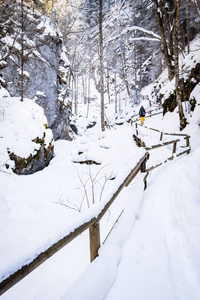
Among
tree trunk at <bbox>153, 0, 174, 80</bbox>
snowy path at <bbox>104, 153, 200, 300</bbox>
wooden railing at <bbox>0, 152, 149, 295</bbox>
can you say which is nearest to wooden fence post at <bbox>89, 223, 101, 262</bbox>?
wooden railing at <bbox>0, 152, 149, 295</bbox>

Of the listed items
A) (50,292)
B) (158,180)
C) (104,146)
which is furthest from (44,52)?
(50,292)

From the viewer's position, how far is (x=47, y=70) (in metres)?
13.6

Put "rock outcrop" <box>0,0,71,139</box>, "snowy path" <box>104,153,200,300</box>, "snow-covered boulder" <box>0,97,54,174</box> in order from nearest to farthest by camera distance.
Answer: "snowy path" <box>104,153,200,300</box>
"snow-covered boulder" <box>0,97,54,174</box>
"rock outcrop" <box>0,0,71,139</box>

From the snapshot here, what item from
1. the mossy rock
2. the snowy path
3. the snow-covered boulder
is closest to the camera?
the snowy path

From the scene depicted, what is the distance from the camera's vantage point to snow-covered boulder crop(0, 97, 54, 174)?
694 cm

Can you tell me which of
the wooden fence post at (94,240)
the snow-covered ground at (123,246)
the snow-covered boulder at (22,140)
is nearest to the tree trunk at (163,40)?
the snow-covered boulder at (22,140)

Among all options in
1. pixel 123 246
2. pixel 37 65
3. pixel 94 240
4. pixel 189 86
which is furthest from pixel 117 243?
pixel 37 65

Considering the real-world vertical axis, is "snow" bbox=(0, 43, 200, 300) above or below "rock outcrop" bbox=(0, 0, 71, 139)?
below

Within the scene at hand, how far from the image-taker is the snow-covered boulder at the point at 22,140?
22.8 ft

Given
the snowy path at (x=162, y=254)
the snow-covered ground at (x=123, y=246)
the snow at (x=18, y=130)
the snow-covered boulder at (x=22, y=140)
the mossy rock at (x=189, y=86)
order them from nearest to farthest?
the snow-covered ground at (x=123, y=246)
the snowy path at (x=162, y=254)
the snow-covered boulder at (x=22, y=140)
the snow at (x=18, y=130)
the mossy rock at (x=189, y=86)

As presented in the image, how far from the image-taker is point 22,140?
7523 millimetres

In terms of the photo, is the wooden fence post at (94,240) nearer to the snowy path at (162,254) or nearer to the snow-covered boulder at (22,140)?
the snowy path at (162,254)

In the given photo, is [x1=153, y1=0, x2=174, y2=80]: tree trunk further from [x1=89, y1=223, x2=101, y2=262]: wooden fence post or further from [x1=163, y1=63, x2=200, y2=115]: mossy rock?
[x1=89, y1=223, x2=101, y2=262]: wooden fence post

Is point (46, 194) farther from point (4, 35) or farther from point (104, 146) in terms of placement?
point (4, 35)
